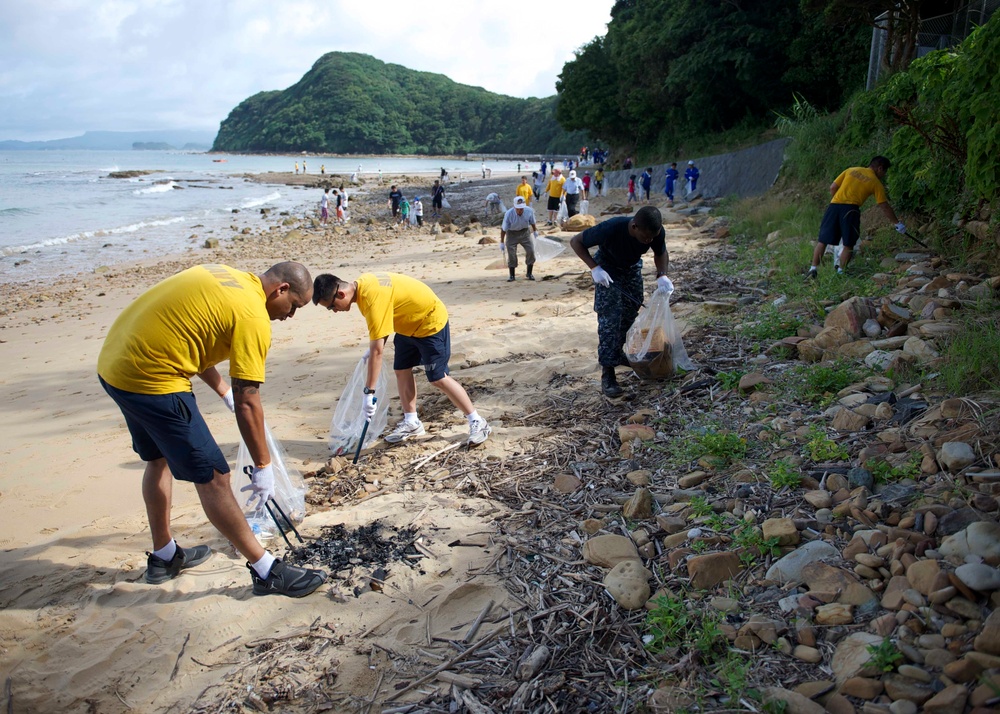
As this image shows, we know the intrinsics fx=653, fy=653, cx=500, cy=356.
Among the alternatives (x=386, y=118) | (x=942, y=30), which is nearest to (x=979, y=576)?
(x=942, y=30)

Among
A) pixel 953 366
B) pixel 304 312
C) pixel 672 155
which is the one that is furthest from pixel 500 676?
pixel 672 155

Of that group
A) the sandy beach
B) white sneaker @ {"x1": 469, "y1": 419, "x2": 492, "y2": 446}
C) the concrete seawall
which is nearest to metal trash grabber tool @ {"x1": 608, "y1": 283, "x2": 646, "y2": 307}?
the sandy beach

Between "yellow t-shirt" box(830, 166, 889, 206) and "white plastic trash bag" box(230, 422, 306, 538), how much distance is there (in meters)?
6.08

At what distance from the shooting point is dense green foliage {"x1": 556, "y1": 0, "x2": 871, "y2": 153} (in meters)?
19.3

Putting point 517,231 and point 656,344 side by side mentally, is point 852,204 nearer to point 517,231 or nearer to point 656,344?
point 656,344

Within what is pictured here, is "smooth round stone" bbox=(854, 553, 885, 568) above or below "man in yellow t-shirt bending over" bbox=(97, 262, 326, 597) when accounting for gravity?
below

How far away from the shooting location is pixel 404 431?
15.6 ft

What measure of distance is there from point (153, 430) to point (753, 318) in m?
4.91

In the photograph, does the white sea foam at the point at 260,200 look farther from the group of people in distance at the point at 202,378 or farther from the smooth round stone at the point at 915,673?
the smooth round stone at the point at 915,673

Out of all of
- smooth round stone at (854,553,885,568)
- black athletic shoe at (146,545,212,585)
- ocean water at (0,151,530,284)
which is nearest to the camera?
smooth round stone at (854,553,885,568)

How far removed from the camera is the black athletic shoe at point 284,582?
9.68 ft

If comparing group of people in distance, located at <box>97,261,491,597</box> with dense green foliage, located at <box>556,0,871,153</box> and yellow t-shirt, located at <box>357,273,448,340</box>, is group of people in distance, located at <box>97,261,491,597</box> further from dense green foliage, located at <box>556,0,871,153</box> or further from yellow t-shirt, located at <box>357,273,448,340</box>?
dense green foliage, located at <box>556,0,871,153</box>

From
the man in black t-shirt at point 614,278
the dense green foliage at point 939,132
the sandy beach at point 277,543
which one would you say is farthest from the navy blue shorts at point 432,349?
the dense green foliage at point 939,132

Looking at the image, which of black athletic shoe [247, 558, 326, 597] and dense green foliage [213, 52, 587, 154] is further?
dense green foliage [213, 52, 587, 154]
